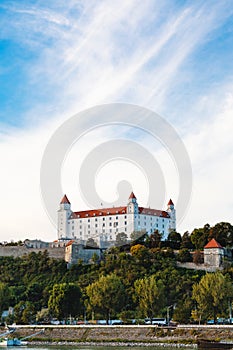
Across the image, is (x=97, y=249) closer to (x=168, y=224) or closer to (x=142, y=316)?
(x=168, y=224)

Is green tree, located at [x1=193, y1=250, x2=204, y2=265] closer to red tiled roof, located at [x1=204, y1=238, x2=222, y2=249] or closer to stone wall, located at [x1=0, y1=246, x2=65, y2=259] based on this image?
red tiled roof, located at [x1=204, y1=238, x2=222, y2=249]

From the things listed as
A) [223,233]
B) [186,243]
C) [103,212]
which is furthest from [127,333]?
[103,212]

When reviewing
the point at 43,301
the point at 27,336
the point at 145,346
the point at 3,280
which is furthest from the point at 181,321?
the point at 3,280

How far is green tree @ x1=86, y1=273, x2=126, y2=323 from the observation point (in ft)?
179

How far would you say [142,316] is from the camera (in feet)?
180

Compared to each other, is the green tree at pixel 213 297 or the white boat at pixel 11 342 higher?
the green tree at pixel 213 297

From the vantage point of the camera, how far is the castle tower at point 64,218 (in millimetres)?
102094

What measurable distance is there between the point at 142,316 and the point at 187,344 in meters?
11.7

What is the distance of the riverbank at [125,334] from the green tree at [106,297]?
4093 millimetres

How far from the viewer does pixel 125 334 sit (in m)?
48.0

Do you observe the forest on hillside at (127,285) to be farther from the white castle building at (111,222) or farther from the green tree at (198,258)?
the white castle building at (111,222)

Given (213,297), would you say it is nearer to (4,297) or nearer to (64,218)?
(4,297)

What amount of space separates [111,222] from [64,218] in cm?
940

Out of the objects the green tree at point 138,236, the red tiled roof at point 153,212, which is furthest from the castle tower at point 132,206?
the green tree at point 138,236
